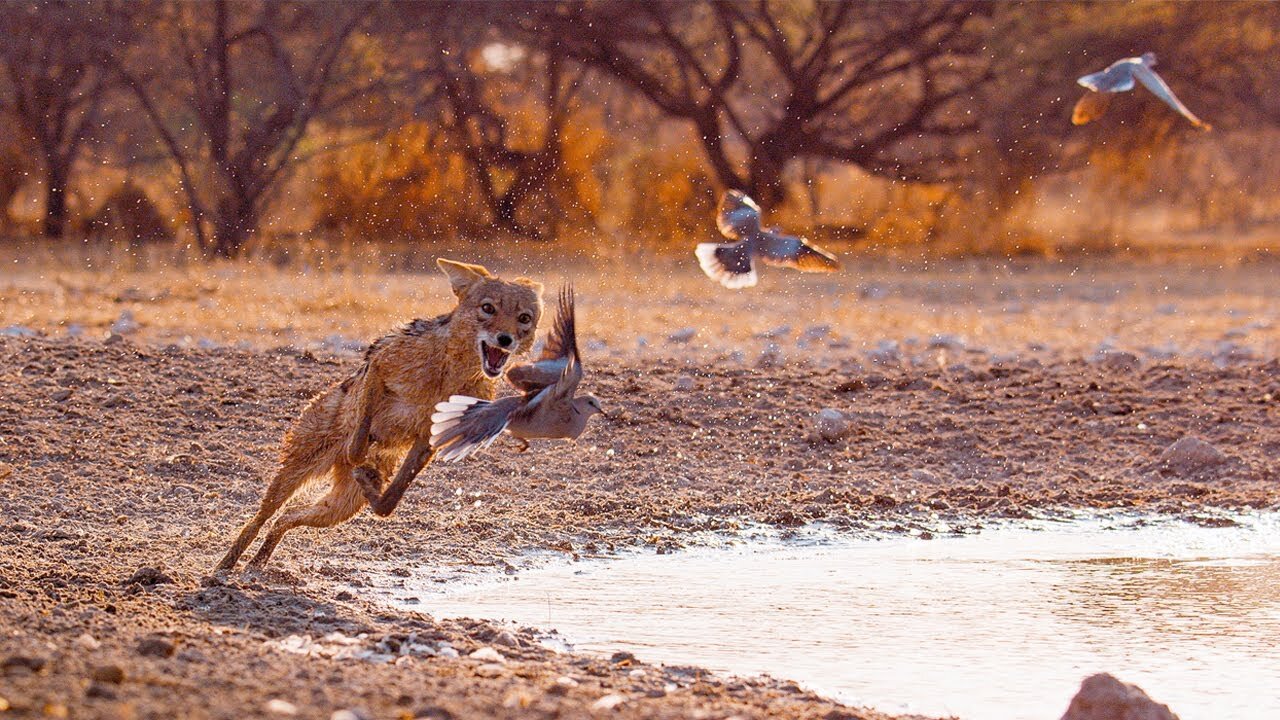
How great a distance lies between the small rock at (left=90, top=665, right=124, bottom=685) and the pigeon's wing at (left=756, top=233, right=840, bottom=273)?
320 cm

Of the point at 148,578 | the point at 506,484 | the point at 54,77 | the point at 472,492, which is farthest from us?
the point at 54,77

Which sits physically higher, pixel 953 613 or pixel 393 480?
pixel 393 480

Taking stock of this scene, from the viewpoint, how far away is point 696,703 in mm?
4207

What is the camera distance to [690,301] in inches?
539

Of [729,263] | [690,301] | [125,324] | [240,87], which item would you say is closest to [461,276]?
[729,263]

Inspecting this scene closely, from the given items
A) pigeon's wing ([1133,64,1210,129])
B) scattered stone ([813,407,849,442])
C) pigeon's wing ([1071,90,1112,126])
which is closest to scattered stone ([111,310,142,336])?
scattered stone ([813,407,849,442])

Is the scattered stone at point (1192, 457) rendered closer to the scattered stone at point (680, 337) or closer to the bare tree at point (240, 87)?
the scattered stone at point (680, 337)

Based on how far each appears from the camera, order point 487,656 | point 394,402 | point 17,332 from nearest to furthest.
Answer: point 487,656
point 394,402
point 17,332

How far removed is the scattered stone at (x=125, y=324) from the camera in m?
10.4

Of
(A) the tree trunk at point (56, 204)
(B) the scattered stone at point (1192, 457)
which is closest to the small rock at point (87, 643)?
(B) the scattered stone at point (1192, 457)

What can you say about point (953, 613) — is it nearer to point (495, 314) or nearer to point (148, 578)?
point (495, 314)

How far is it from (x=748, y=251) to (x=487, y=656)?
232 centimetres

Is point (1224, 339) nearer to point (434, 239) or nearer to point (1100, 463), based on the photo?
point (1100, 463)

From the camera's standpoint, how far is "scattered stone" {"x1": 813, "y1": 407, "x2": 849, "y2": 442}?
27.4ft
